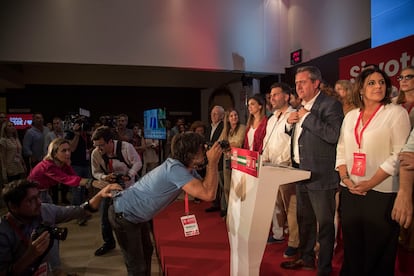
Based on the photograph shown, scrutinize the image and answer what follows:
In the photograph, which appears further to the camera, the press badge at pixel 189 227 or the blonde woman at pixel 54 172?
the blonde woman at pixel 54 172

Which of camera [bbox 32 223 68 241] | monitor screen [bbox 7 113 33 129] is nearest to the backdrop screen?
camera [bbox 32 223 68 241]

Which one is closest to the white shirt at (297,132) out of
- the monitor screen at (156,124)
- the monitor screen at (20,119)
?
the monitor screen at (156,124)

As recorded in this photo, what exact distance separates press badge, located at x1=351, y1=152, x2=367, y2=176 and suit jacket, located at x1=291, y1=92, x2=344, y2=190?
1.02ft

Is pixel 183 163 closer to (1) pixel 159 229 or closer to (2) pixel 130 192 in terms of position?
(2) pixel 130 192

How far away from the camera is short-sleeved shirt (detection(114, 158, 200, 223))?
1796 millimetres

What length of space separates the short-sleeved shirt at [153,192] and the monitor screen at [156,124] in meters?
2.67

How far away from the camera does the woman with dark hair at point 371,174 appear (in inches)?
64.1

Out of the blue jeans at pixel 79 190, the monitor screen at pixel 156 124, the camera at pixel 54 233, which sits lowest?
the blue jeans at pixel 79 190

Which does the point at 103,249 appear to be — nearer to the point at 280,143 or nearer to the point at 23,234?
the point at 23,234

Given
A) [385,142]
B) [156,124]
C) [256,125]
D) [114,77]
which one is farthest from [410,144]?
[114,77]

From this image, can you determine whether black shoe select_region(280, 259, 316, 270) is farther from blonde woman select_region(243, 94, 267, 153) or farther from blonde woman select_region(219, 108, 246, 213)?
blonde woman select_region(219, 108, 246, 213)

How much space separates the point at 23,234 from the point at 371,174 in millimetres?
1830

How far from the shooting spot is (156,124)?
493 centimetres

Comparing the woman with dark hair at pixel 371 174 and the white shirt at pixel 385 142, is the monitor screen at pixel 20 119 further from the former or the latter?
the white shirt at pixel 385 142
